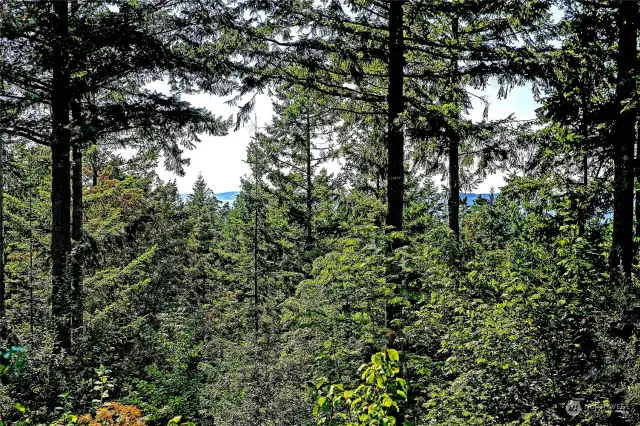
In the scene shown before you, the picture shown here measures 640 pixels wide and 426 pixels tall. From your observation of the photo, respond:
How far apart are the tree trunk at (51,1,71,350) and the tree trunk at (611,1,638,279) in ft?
30.5

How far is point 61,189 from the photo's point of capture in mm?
8258

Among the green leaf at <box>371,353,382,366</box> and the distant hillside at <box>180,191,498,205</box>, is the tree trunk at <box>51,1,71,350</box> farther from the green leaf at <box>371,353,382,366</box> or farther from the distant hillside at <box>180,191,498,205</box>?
the distant hillside at <box>180,191,498,205</box>

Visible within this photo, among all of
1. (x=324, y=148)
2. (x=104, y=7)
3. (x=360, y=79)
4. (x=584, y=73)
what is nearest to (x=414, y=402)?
(x=360, y=79)

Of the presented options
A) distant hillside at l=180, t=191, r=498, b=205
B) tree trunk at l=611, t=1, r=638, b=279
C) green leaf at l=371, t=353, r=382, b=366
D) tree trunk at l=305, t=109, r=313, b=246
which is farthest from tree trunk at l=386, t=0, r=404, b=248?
tree trunk at l=305, t=109, r=313, b=246

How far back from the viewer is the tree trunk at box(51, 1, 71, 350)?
7.56 m

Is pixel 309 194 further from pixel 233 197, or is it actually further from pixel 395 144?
pixel 233 197

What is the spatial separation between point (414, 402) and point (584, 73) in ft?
17.9

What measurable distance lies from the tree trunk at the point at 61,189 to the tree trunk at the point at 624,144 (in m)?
9.29

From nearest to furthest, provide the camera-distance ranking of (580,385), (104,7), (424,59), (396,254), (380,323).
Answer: (580,385) → (396,254) → (380,323) → (104,7) → (424,59)

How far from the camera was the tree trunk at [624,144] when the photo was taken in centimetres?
771

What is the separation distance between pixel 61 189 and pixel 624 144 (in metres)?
10.2

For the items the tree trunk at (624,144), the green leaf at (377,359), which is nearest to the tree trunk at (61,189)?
the green leaf at (377,359)

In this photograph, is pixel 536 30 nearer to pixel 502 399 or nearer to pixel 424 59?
pixel 424 59

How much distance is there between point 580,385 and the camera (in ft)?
15.6
